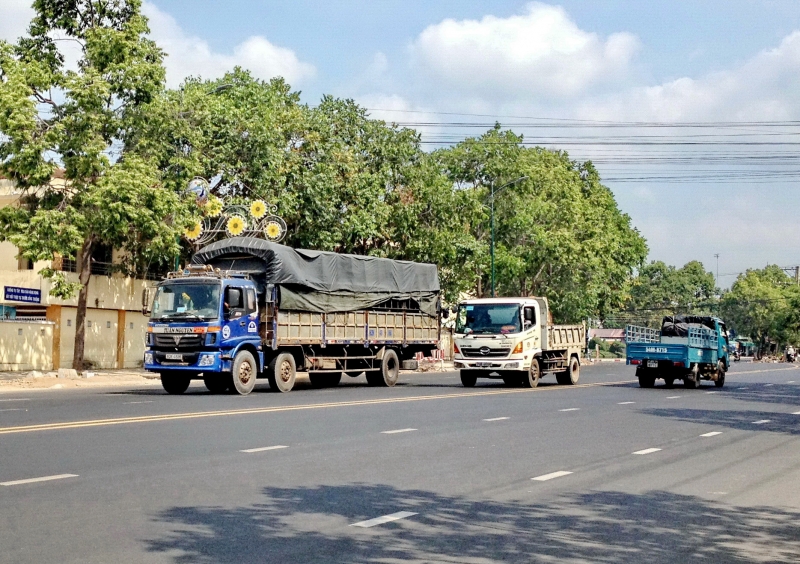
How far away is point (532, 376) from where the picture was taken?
1190 inches

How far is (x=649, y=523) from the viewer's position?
8.21 metres

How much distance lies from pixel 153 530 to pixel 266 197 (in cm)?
3109

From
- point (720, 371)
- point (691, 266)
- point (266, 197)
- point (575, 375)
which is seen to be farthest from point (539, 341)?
point (691, 266)

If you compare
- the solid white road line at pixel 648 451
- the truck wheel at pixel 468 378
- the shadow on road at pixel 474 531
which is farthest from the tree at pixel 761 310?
the shadow on road at pixel 474 531

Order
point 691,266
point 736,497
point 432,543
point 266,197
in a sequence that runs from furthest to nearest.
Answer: point 691,266 < point 266,197 < point 736,497 < point 432,543

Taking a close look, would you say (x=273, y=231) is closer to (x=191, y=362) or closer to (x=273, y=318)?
(x=273, y=318)

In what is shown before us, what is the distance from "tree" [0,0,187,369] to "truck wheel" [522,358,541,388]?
472 inches

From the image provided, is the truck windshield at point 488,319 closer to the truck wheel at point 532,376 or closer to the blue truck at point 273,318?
the truck wheel at point 532,376

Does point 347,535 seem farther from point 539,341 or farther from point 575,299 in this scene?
point 575,299

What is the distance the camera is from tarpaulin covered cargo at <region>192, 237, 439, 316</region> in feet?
84.5

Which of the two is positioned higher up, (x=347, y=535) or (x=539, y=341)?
(x=539, y=341)

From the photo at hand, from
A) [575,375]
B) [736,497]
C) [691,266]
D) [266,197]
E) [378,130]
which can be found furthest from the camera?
[691,266]

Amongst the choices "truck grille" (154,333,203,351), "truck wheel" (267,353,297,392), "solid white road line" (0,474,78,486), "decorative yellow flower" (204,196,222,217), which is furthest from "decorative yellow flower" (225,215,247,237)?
"solid white road line" (0,474,78,486)

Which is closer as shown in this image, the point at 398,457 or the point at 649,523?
the point at 649,523
